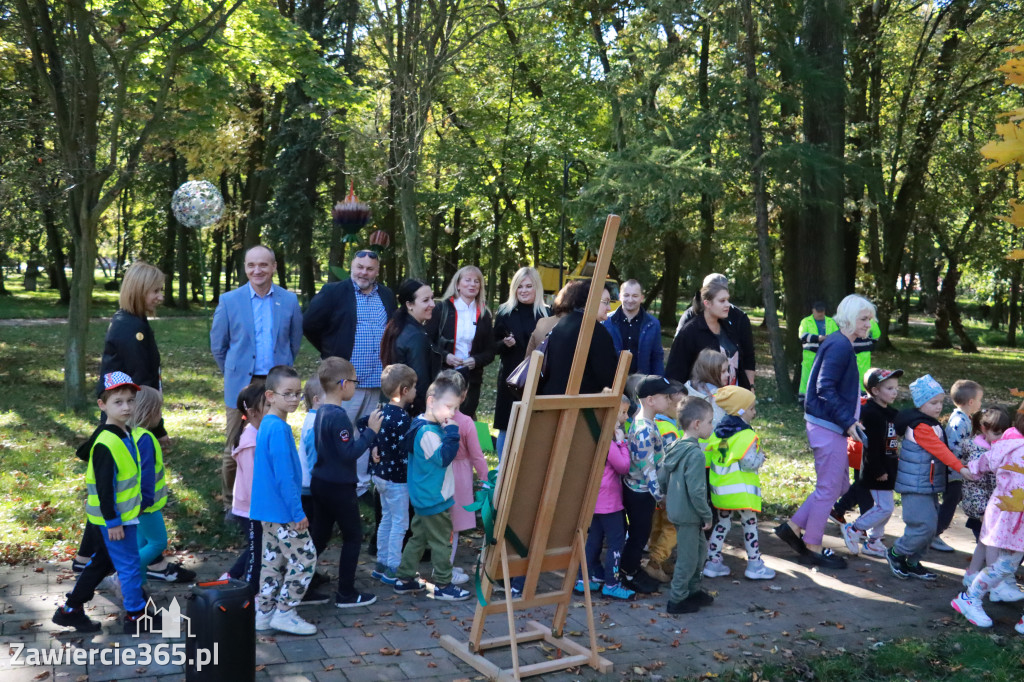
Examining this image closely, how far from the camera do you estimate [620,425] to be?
6355mm

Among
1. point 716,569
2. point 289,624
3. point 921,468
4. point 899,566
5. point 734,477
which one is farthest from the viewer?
point 899,566

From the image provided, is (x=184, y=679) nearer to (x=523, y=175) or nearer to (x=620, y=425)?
(x=620, y=425)

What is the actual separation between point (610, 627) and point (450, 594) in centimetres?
111

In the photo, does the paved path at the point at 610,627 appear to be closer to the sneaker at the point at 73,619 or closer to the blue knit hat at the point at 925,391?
the sneaker at the point at 73,619

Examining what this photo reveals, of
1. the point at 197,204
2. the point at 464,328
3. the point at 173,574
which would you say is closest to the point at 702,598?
the point at 464,328

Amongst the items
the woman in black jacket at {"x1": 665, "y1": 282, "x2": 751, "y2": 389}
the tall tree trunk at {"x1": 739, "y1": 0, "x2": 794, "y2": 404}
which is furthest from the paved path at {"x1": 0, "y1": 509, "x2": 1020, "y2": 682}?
the tall tree trunk at {"x1": 739, "y1": 0, "x2": 794, "y2": 404}

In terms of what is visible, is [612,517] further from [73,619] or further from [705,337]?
[73,619]

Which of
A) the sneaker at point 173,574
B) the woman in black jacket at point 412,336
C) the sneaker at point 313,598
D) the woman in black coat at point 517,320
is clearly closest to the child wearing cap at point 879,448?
the woman in black coat at point 517,320

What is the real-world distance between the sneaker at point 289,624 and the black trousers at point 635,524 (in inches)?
87.0

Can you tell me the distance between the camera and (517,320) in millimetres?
7570

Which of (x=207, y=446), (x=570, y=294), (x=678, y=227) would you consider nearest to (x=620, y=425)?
(x=570, y=294)

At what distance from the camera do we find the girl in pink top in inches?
240

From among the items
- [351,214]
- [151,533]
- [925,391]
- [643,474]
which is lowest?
[151,533]

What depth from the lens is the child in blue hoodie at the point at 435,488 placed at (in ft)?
18.8
